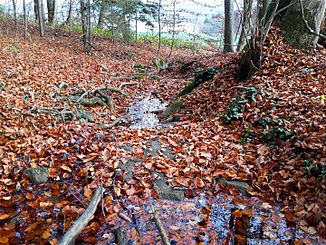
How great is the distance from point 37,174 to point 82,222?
1434mm

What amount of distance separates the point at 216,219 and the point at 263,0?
6141 mm

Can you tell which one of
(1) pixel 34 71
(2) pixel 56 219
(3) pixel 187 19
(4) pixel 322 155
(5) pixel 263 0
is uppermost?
(3) pixel 187 19

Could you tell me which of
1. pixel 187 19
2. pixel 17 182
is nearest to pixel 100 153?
pixel 17 182

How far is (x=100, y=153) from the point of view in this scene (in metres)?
4.58

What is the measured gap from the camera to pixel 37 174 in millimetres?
4082

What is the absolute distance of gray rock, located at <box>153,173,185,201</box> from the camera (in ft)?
12.1

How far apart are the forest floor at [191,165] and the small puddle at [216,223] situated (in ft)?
0.04

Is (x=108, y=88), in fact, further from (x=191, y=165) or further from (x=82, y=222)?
(x=82, y=222)

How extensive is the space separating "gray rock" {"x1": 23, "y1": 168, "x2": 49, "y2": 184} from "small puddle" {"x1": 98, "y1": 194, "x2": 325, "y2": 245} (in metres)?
1.37

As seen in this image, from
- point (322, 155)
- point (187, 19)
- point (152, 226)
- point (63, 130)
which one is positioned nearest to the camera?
point (152, 226)

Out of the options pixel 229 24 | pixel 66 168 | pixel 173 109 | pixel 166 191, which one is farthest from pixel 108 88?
pixel 229 24

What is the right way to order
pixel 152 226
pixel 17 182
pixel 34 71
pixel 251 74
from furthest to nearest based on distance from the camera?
pixel 34 71, pixel 251 74, pixel 17 182, pixel 152 226

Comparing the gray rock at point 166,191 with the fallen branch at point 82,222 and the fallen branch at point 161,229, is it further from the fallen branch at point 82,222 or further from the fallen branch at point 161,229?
the fallen branch at point 82,222

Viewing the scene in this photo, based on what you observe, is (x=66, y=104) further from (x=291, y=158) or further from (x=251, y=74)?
(x=291, y=158)
